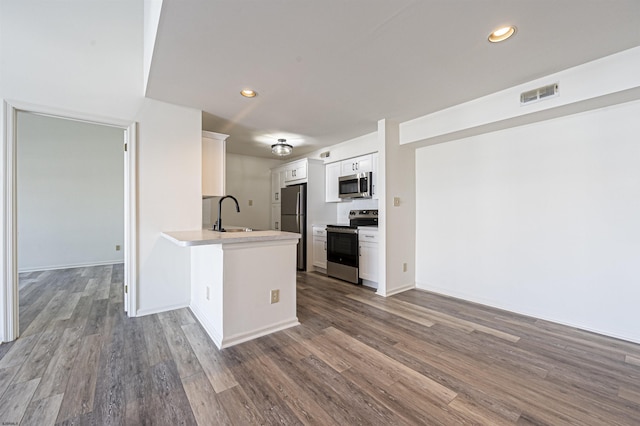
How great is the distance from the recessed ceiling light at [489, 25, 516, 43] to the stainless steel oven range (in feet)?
8.74

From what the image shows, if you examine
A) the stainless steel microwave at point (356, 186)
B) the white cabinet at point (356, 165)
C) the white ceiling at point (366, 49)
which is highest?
the white ceiling at point (366, 49)

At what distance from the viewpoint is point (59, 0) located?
Answer: 200cm

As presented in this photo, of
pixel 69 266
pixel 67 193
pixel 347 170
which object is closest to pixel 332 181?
pixel 347 170

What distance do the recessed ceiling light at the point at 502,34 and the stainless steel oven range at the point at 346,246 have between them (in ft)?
8.74

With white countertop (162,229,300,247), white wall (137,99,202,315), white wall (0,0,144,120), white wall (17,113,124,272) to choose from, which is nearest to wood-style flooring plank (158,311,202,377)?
white wall (137,99,202,315)

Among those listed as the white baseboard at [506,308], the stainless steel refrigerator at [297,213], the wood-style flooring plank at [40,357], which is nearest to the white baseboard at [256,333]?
the wood-style flooring plank at [40,357]

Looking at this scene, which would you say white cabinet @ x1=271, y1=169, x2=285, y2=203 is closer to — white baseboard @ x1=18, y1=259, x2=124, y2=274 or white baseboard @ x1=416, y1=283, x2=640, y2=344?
white baseboard @ x1=416, y1=283, x2=640, y2=344

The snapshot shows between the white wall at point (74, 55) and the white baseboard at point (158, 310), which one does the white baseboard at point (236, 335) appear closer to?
the white baseboard at point (158, 310)

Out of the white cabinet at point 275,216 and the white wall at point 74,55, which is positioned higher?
the white wall at point 74,55

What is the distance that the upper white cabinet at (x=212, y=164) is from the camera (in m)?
3.25

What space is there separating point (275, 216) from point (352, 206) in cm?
176

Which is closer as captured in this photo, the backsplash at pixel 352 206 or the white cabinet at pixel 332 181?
the backsplash at pixel 352 206

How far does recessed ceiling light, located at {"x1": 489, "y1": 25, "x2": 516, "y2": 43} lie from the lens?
1.76 m

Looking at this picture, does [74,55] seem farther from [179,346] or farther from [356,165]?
[356,165]
